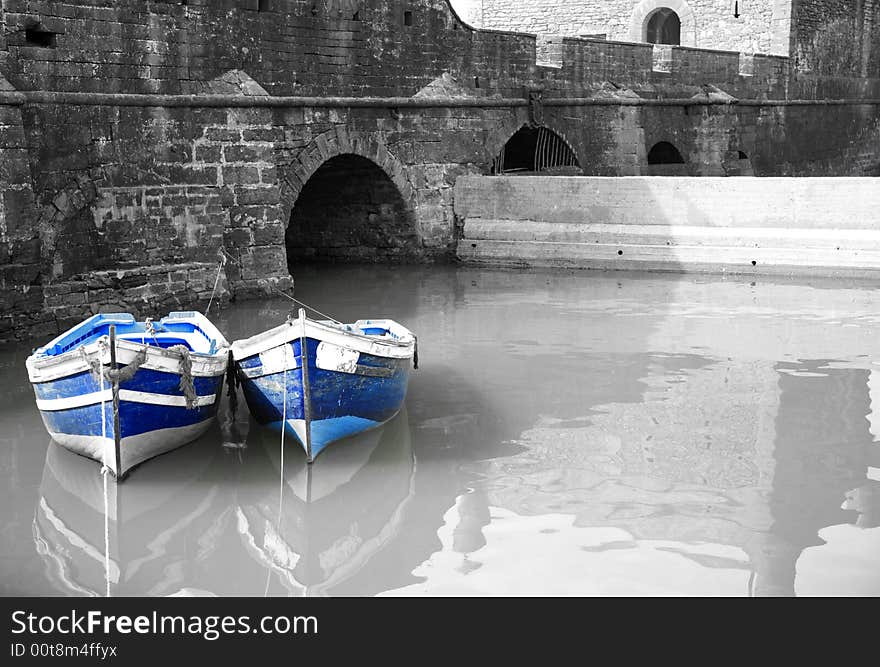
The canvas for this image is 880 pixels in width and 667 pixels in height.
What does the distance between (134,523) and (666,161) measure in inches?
670

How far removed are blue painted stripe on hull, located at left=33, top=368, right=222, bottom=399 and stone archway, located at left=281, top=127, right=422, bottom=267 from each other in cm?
778

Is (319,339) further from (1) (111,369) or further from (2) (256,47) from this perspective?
(2) (256,47)

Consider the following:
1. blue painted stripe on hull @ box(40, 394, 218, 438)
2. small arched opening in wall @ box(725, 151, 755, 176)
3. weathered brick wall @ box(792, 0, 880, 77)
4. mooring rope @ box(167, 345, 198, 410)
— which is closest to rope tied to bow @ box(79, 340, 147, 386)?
blue painted stripe on hull @ box(40, 394, 218, 438)

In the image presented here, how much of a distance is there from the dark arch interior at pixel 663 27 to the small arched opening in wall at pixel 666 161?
4.93 metres

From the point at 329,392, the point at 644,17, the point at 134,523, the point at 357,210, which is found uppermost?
the point at 644,17

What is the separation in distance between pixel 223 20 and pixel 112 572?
28.2ft

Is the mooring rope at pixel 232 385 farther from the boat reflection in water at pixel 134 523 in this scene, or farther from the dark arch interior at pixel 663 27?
the dark arch interior at pixel 663 27

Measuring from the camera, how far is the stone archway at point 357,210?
1505 centimetres

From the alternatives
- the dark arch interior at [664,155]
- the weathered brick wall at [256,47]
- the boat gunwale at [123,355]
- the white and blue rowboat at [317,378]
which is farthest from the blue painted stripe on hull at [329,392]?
the dark arch interior at [664,155]

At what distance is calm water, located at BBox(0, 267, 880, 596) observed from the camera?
17.3 ft

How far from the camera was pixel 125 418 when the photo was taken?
262 inches

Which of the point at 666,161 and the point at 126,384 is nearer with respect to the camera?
the point at 126,384

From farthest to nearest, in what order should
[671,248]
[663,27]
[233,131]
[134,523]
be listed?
[663,27] < [671,248] < [233,131] < [134,523]

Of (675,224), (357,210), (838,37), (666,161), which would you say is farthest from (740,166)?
(357,210)
